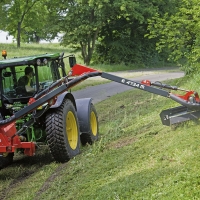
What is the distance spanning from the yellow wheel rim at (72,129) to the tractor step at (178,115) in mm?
1672

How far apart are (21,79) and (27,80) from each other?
124mm

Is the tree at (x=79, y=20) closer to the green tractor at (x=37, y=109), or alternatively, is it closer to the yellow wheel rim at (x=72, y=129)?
the green tractor at (x=37, y=109)

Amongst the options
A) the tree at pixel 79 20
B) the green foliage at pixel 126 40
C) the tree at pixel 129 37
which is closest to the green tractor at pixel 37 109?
the tree at pixel 79 20

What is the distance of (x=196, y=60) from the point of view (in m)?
14.4

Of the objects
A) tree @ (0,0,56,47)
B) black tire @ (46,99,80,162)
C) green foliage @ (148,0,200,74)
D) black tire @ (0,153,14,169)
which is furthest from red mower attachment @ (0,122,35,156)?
tree @ (0,0,56,47)

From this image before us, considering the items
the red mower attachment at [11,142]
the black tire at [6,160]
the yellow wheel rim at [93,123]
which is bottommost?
the black tire at [6,160]

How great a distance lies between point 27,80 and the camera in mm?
8367

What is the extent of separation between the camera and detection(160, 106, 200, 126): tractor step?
25.7 feet

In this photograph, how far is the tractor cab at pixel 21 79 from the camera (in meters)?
8.25

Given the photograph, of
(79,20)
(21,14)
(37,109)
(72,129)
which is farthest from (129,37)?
(37,109)

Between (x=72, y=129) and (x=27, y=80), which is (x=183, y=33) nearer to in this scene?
(x=72, y=129)

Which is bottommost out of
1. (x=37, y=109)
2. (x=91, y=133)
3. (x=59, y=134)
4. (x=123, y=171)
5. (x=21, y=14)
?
(x=91, y=133)

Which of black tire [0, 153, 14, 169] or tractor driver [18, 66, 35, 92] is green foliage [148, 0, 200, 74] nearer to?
tractor driver [18, 66, 35, 92]

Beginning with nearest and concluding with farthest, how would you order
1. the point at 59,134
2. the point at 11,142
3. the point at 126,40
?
1. the point at 11,142
2. the point at 59,134
3. the point at 126,40
